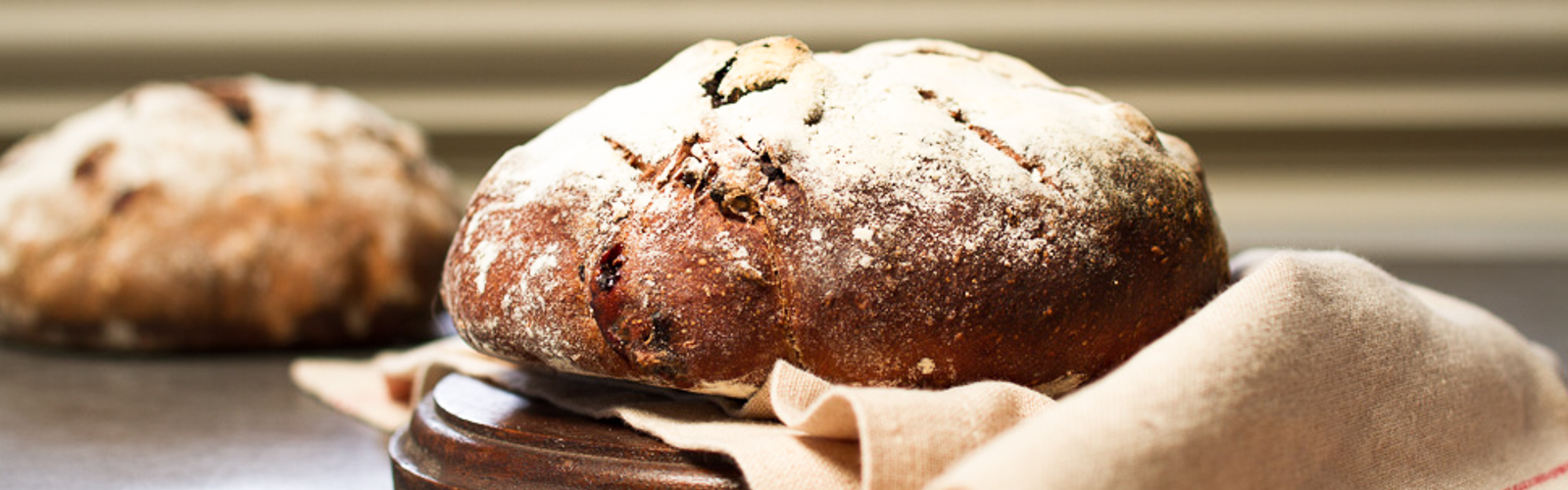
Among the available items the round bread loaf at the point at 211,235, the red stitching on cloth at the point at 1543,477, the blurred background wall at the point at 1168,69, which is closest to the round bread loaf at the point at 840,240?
Answer: the red stitching on cloth at the point at 1543,477

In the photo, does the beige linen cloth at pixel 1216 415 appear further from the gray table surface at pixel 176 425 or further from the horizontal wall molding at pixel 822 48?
the horizontal wall molding at pixel 822 48

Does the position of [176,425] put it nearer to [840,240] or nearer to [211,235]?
[211,235]

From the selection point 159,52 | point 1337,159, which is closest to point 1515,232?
point 1337,159

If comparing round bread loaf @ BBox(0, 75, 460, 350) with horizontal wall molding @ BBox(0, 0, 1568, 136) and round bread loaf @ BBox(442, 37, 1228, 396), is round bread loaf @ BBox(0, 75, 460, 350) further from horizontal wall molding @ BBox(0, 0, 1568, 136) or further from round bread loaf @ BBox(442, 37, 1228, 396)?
horizontal wall molding @ BBox(0, 0, 1568, 136)

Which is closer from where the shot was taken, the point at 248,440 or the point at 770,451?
the point at 770,451

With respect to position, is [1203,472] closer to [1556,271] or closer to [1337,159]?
[1556,271]

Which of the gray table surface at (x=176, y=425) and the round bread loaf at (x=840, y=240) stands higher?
the round bread loaf at (x=840, y=240)

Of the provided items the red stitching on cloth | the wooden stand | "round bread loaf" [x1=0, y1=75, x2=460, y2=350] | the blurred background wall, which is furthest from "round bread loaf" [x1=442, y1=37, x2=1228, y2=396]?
the blurred background wall
